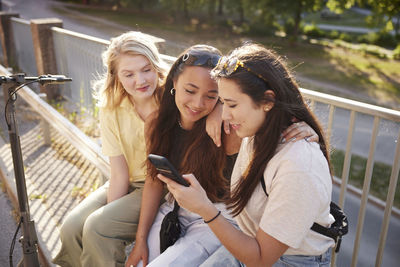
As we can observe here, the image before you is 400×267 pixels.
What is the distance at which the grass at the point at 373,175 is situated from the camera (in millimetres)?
6051

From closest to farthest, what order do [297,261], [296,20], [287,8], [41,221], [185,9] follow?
1. [297,261]
2. [41,221]
3. [287,8]
4. [296,20]
5. [185,9]

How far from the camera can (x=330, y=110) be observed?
242 cm

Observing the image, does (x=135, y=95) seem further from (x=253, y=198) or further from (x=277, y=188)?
(x=277, y=188)

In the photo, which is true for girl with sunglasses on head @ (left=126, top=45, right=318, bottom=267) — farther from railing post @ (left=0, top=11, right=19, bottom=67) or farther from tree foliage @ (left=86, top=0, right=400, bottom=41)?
tree foliage @ (left=86, top=0, right=400, bottom=41)

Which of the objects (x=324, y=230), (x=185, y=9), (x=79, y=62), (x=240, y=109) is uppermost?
(x=240, y=109)

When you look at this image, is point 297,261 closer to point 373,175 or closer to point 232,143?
point 232,143

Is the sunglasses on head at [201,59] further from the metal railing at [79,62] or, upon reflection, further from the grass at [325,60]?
the grass at [325,60]

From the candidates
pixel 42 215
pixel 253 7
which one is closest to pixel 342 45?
pixel 253 7

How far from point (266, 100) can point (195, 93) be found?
0.66m

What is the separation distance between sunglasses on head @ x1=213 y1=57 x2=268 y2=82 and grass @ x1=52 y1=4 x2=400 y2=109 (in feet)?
15.9

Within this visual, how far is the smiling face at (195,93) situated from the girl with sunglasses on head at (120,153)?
0.46 m

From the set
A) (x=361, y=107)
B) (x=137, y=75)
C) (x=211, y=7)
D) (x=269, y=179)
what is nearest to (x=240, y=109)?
(x=269, y=179)

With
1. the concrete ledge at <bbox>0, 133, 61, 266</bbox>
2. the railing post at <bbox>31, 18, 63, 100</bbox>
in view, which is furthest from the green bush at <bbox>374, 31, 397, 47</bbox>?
the concrete ledge at <bbox>0, 133, 61, 266</bbox>

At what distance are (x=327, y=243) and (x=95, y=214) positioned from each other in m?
1.44
